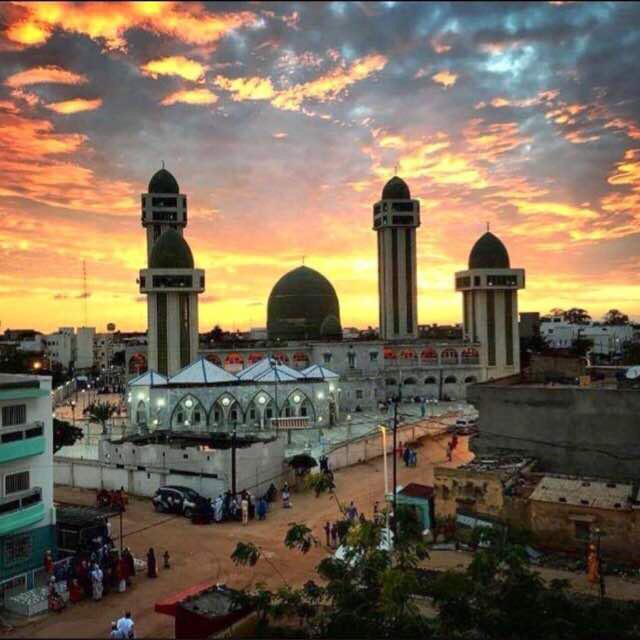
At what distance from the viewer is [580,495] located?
17844mm

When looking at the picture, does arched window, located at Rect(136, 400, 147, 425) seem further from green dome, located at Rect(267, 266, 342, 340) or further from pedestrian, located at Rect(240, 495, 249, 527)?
green dome, located at Rect(267, 266, 342, 340)

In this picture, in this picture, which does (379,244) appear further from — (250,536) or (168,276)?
(250,536)

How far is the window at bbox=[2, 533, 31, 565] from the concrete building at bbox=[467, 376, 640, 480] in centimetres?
1448

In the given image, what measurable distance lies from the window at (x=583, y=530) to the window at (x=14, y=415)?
46.6 feet

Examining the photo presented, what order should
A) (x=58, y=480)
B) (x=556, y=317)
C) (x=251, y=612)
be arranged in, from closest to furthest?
(x=251, y=612), (x=58, y=480), (x=556, y=317)

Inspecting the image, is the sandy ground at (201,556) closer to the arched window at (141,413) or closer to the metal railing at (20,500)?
the metal railing at (20,500)

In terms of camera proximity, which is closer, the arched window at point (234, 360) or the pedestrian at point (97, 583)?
the pedestrian at point (97, 583)

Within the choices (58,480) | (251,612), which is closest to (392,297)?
(58,480)

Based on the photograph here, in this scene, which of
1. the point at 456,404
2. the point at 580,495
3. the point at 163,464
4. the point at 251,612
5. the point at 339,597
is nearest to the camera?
the point at 339,597

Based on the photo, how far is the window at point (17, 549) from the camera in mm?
15328

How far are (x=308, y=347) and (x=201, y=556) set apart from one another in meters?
39.8

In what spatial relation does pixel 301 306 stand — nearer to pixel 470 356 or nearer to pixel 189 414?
pixel 470 356

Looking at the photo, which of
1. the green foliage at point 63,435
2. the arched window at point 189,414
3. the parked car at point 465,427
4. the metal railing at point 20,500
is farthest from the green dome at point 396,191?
the metal railing at point 20,500

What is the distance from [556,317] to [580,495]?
112m
